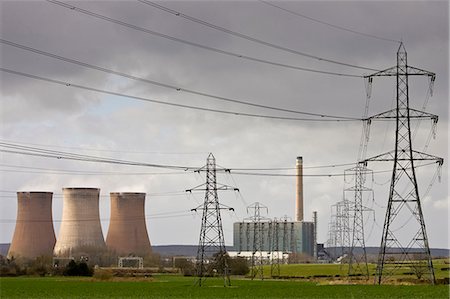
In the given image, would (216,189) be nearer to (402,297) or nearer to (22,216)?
(402,297)

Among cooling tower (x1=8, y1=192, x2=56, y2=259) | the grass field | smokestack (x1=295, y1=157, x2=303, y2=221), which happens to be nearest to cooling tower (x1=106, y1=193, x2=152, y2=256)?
cooling tower (x1=8, y1=192, x2=56, y2=259)

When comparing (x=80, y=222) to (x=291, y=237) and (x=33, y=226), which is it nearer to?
(x=33, y=226)

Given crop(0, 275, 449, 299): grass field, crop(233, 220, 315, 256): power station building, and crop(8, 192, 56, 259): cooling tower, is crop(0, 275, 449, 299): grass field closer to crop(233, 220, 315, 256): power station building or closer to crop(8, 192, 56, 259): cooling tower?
crop(8, 192, 56, 259): cooling tower

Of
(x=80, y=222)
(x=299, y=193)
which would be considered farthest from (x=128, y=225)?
(x=299, y=193)

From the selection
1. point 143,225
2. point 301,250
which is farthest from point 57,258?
point 301,250

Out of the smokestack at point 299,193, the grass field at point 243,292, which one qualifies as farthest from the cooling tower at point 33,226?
the grass field at point 243,292

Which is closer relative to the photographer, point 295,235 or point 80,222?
point 80,222
